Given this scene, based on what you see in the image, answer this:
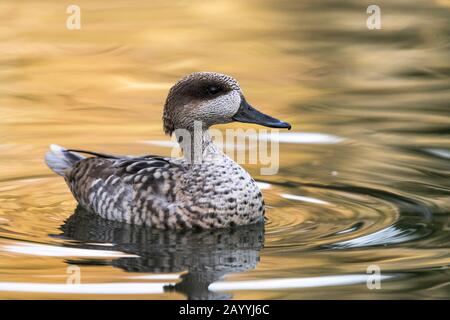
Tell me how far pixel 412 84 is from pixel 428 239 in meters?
5.59

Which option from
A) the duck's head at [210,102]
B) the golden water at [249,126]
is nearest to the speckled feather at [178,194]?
the golden water at [249,126]

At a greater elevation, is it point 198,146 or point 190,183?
point 198,146

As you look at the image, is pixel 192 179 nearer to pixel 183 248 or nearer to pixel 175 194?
pixel 175 194

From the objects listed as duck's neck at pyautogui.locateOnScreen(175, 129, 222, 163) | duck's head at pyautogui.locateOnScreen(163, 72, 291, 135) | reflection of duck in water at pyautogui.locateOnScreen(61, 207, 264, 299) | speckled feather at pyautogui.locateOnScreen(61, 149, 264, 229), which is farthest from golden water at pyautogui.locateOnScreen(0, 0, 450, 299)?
duck's head at pyautogui.locateOnScreen(163, 72, 291, 135)

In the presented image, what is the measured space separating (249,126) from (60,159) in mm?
2457

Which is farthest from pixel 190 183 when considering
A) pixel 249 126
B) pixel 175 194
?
pixel 249 126

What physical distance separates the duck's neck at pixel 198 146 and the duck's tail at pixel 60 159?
1.37 meters

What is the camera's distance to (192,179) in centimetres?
964

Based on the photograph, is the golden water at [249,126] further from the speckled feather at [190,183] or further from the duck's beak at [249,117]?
the duck's beak at [249,117]

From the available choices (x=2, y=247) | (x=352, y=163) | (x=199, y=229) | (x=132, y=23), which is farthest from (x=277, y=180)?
(x=132, y=23)
